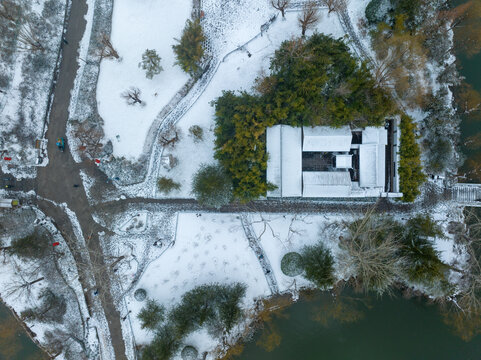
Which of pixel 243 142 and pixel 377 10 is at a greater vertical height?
pixel 377 10

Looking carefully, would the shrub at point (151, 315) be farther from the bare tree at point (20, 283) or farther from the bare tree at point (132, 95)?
the bare tree at point (132, 95)

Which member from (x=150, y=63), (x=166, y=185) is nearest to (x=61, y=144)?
(x=166, y=185)

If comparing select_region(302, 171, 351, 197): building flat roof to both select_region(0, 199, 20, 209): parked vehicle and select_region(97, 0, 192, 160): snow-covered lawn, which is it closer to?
select_region(97, 0, 192, 160): snow-covered lawn

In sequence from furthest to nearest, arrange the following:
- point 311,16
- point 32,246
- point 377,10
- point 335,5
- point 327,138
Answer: point 32,246
point 335,5
point 311,16
point 377,10
point 327,138

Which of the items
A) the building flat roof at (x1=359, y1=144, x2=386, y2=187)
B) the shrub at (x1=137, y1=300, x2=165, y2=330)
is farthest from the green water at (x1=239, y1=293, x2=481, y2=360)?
the building flat roof at (x1=359, y1=144, x2=386, y2=187)

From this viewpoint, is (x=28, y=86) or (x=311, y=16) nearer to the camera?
(x=311, y=16)

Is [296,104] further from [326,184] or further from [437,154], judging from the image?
[437,154]

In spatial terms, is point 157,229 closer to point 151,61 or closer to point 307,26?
point 151,61

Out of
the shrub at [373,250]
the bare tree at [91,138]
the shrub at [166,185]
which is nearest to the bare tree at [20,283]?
the bare tree at [91,138]
